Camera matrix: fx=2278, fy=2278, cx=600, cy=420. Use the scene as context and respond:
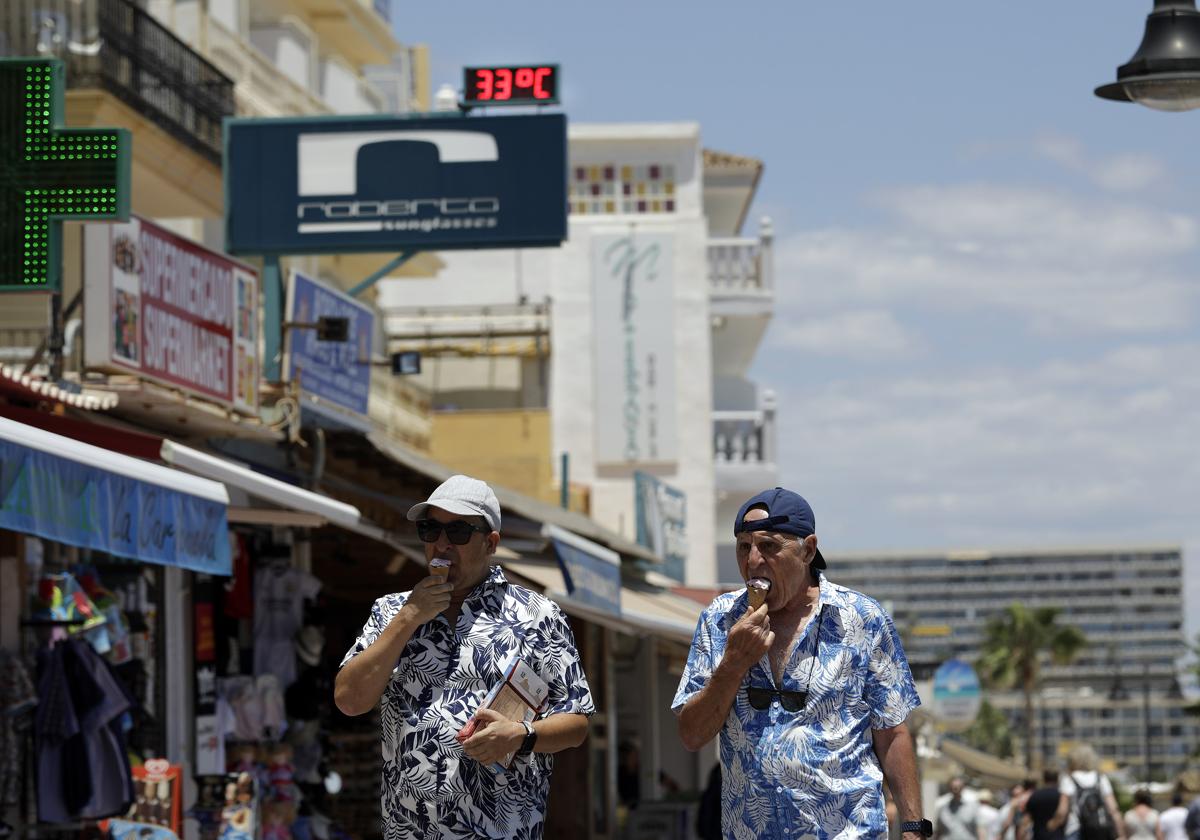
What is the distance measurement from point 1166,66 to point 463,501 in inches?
178

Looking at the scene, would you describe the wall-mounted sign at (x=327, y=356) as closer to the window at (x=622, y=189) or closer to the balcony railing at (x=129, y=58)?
the balcony railing at (x=129, y=58)

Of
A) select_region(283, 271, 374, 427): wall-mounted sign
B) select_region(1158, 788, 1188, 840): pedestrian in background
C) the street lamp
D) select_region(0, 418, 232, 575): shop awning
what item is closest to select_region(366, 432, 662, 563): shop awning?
select_region(283, 271, 374, 427): wall-mounted sign

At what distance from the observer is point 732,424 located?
45125 mm

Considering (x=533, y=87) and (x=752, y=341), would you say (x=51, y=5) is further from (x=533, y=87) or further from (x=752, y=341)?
(x=752, y=341)

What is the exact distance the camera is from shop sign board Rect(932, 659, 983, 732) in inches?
1524

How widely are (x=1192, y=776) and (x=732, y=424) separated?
25.1 m

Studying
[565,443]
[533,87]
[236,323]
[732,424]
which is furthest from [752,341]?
[236,323]

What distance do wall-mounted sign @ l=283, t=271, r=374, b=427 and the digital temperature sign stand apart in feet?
7.62

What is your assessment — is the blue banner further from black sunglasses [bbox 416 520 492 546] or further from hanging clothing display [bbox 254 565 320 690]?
hanging clothing display [bbox 254 565 320 690]

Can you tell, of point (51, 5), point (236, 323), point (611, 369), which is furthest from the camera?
point (611, 369)

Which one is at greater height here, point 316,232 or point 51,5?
point 51,5

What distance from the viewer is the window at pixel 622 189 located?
44.2 meters

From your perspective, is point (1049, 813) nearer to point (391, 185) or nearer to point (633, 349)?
point (391, 185)

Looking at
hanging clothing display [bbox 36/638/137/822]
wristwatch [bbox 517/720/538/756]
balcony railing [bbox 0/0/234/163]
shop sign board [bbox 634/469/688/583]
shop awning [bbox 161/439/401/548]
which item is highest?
balcony railing [bbox 0/0/234/163]
